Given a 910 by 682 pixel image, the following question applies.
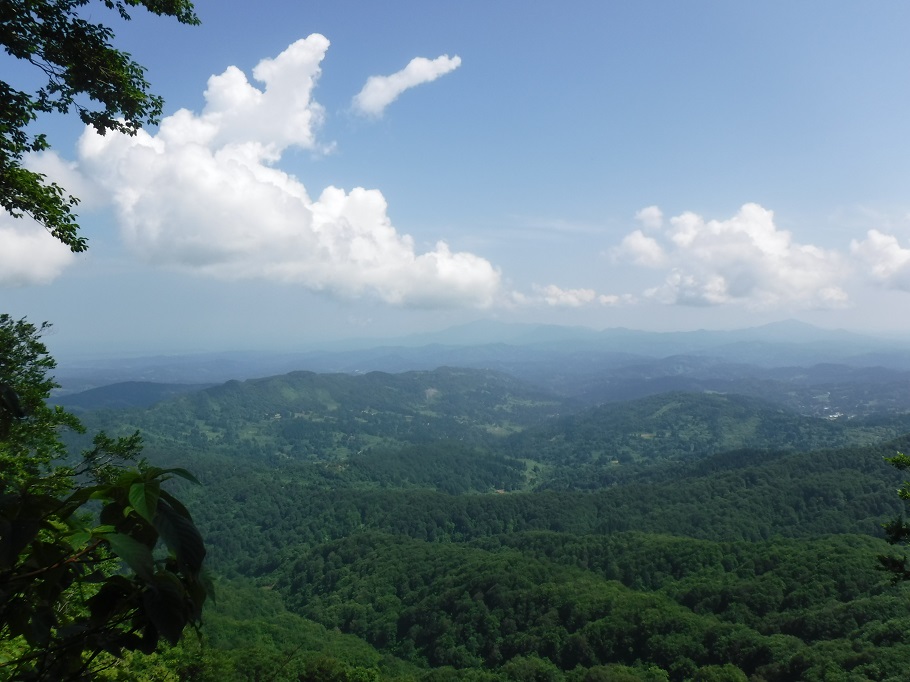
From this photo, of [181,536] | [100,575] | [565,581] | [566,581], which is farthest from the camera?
[565,581]

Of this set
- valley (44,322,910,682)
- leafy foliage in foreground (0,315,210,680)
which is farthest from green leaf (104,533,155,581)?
valley (44,322,910,682)

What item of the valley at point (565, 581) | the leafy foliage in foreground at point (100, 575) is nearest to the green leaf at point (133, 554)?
the leafy foliage in foreground at point (100, 575)

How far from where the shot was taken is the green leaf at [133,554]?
1.57 meters

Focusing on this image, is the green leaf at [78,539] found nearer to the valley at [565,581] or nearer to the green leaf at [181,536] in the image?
the green leaf at [181,536]

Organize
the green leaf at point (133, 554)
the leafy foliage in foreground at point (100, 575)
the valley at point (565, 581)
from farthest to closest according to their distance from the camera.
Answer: the valley at point (565, 581) → the leafy foliage in foreground at point (100, 575) → the green leaf at point (133, 554)

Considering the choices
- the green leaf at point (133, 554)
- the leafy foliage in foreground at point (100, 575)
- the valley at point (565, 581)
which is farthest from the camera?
the valley at point (565, 581)

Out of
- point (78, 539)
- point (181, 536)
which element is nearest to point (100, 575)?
point (78, 539)

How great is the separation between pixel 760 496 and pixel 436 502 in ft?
275

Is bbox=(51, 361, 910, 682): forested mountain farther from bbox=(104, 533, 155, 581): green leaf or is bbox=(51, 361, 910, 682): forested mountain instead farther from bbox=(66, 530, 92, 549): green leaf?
bbox=(66, 530, 92, 549): green leaf

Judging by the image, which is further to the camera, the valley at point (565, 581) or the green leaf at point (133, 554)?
the valley at point (565, 581)

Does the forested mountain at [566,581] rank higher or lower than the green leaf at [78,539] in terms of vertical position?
lower

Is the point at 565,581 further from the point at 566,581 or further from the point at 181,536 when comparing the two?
the point at 181,536

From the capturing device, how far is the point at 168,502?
189 centimetres

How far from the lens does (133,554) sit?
160 centimetres
